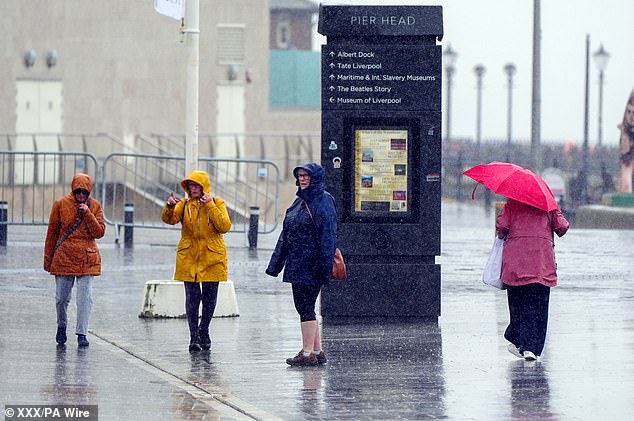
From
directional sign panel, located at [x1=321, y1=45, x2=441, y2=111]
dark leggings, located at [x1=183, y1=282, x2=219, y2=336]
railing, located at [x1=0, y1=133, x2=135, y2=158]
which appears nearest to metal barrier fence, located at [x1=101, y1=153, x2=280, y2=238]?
railing, located at [x1=0, y1=133, x2=135, y2=158]

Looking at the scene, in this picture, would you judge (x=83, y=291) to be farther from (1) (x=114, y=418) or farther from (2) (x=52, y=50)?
(2) (x=52, y=50)

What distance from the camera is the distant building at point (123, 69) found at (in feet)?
123

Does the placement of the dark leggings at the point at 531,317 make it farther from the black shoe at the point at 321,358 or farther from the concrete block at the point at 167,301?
the concrete block at the point at 167,301

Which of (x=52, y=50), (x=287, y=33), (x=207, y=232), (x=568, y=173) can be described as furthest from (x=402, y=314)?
(x=287, y=33)

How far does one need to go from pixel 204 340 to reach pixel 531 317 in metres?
2.69

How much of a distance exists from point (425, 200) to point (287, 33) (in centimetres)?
7139

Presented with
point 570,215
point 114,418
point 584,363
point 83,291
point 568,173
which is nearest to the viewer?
point 114,418

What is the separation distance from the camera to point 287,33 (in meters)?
85.7

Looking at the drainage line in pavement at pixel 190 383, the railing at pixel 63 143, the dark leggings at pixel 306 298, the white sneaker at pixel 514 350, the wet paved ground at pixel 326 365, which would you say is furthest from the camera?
the railing at pixel 63 143

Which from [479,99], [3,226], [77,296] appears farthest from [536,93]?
[479,99]

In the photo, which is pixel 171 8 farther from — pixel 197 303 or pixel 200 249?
pixel 197 303

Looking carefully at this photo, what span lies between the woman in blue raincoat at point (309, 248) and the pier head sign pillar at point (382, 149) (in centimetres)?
241

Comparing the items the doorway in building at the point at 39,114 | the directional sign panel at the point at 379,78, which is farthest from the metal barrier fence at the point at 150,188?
the directional sign panel at the point at 379,78

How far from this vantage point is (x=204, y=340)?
13.3m
